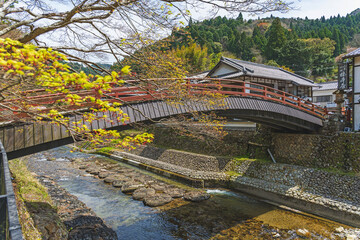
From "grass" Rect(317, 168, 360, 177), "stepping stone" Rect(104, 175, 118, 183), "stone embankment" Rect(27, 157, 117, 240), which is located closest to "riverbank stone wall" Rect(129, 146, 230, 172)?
"stepping stone" Rect(104, 175, 118, 183)

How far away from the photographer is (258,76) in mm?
19281

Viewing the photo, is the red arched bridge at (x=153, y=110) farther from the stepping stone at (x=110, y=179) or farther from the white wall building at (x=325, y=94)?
the white wall building at (x=325, y=94)

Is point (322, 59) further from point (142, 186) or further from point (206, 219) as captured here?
point (206, 219)

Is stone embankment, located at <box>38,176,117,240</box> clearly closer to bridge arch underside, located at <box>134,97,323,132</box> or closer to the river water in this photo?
the river water

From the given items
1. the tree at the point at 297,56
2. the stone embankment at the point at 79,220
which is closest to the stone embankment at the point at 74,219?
the stone embankment at the point at 79,220

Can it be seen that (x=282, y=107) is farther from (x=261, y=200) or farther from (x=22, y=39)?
(x=22, y=39)

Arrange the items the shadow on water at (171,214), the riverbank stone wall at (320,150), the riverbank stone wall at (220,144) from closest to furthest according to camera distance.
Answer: the shadow on water at (171,214), the riverbank stone wall at (320,150), the riverbank stone wall at (220,144)

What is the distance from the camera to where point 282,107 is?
1242 cm

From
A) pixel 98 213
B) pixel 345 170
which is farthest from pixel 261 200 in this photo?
pixel 98 213

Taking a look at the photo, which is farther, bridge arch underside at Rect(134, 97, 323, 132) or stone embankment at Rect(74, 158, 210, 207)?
stone embankment at Rect(74, 158, 210, 207)

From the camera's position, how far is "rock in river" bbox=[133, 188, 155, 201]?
11.7 metres

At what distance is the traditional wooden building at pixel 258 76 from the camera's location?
19078mm

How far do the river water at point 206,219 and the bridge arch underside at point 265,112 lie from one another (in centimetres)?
444

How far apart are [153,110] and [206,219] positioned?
5226 mm
